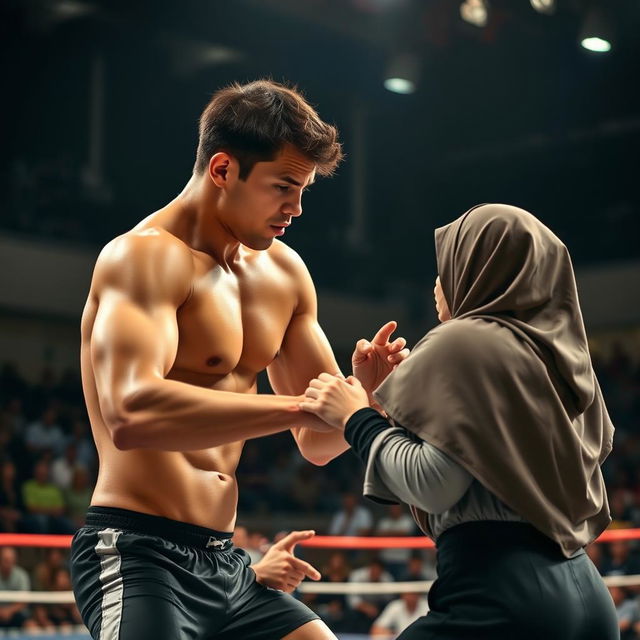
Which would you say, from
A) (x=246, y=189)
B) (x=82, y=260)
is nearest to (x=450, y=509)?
(x=246, y=189)

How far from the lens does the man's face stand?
2.08 meters

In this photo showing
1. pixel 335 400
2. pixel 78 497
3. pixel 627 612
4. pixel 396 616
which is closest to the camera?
pixel 335 400

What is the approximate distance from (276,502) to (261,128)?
8064 mm

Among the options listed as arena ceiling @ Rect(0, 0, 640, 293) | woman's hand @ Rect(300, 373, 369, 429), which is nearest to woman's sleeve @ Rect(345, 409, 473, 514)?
woman's hand @ Rect(300, 373, 369, 429)

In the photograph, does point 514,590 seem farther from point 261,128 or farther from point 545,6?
point 545,6

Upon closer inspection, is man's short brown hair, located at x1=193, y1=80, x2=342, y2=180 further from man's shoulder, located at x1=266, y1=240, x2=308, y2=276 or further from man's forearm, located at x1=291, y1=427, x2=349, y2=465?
man's forearm, located at x1=291, y1=427, x2=349, y2=465

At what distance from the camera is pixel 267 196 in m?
2.09

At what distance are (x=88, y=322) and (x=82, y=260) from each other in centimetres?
832

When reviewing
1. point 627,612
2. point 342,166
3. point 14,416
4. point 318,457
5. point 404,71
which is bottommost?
point 627,612

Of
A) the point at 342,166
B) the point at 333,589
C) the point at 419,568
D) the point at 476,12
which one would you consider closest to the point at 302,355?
the point at 333,589

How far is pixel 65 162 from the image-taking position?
1073 centimetres

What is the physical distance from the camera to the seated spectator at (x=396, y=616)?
5379 millimetres

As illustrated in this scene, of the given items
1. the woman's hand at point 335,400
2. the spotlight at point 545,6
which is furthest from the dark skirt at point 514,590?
the spotlight at point 545,6

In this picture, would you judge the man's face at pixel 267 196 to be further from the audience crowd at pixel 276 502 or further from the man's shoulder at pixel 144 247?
the audience crowd at pixel 276 502
